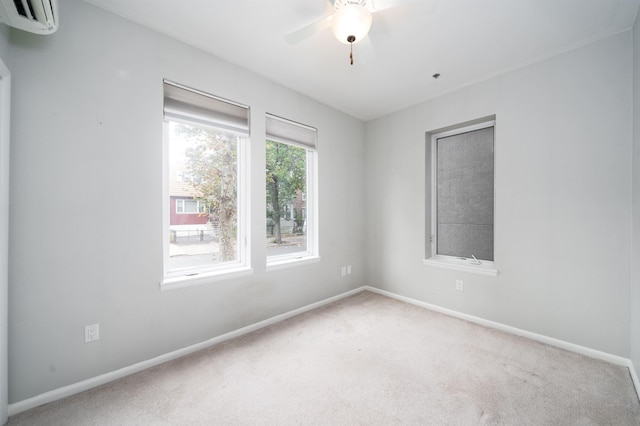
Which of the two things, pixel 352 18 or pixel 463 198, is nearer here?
pixel 352 18

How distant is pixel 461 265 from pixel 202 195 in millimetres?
2966

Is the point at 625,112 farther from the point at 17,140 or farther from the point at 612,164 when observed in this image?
the point at 17,140

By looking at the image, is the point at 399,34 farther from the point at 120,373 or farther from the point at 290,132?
the point at 120,373

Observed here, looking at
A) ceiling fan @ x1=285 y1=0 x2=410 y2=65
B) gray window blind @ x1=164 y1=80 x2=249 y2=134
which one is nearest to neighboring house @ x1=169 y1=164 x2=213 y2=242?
gray window blind @ x1=164 y1=80 x2=249 y2=134

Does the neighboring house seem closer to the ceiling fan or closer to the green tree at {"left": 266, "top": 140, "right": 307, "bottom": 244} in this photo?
the green tree at {"left": 266, "top": 140, "right": 307, "bottom": 244}

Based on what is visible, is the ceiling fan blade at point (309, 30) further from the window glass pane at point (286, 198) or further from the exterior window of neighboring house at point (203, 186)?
the window glass pane at point (286, 198)

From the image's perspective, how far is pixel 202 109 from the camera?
2.40m

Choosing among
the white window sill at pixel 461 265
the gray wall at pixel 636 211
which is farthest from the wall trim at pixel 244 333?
the white window sill at pixel 461 265

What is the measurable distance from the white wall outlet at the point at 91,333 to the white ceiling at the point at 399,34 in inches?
90.0

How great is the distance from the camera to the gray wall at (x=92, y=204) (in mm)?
1637

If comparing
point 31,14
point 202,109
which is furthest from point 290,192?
point 31,14

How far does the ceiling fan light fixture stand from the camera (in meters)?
1.48

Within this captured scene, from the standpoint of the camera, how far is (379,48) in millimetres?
2330

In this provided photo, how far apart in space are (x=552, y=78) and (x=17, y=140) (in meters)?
4.20
